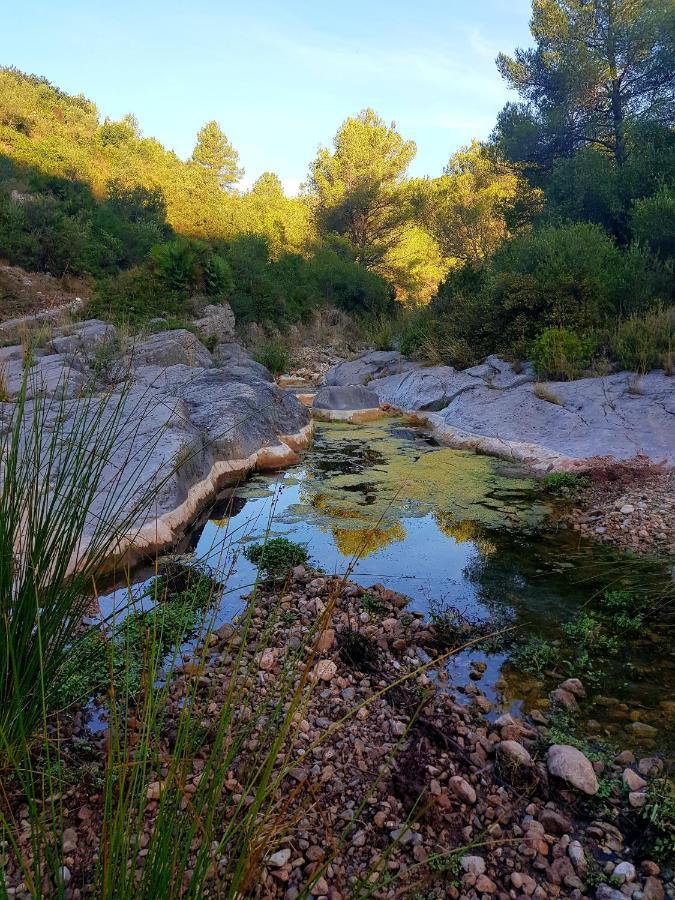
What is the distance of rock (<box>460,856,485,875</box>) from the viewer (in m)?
1.89

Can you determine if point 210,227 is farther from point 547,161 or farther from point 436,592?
point 436,592

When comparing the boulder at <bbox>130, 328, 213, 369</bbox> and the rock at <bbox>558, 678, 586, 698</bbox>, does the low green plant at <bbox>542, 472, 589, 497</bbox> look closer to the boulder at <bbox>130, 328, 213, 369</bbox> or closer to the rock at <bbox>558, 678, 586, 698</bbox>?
the rock at <bbox>558, 678, 586, 698</bbox>

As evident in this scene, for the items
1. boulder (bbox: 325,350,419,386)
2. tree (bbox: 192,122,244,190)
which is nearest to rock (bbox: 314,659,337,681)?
boulder (bbox: 325,350,419,386)

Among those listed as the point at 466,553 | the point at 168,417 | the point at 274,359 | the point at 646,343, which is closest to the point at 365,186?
the point at 274,359

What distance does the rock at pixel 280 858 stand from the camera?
6.25 ft

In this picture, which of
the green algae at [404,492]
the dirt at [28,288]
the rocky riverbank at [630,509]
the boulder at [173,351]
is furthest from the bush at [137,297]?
the rocky riverbank at [630,509]

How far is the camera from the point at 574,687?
9.34 feet

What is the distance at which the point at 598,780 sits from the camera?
2.25 metres

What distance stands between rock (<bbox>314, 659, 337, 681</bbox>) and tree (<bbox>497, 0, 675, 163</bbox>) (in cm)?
1687

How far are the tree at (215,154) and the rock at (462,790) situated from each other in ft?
148

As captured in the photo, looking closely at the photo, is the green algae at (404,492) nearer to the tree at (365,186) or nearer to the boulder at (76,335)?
the boulder at (76,335)

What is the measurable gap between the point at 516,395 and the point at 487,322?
3236 mm

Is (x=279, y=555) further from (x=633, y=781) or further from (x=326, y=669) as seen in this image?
(x=633, y=781)

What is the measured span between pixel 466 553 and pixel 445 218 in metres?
26.9
